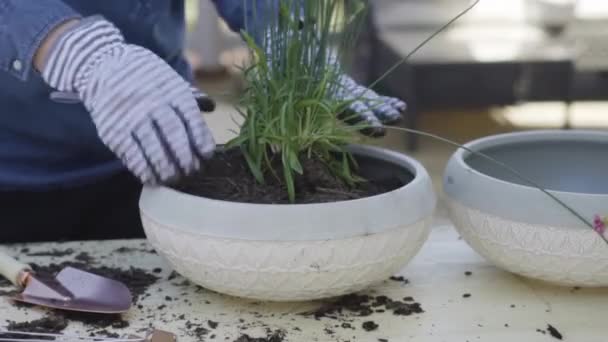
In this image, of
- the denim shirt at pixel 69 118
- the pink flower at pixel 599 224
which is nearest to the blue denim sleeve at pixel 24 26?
the denim shirt at pixel 69 118

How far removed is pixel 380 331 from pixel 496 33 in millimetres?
2885

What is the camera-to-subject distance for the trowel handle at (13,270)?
0.75 metres

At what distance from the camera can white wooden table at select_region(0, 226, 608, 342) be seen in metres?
0.70

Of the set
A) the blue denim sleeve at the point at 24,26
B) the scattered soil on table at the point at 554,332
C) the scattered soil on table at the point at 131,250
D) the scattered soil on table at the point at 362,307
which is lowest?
the scattered soil on table at the point at 131,250

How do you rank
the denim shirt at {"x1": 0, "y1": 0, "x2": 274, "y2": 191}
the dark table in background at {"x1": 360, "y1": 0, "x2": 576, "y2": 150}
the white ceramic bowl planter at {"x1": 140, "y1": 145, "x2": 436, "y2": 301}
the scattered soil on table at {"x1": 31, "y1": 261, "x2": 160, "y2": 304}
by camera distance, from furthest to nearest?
the dark table in background at {"x1": 360, "y1": 0, "x2": 576, "y2": 150}
the denim shirt at {"x1": 0, "y1": 0, "x2": 274, "y2": 191}
the scattered soil on table at {"x1": 31, "y1": 261, "x2": 160, "y2": 304}
the white ceramic bowl planter at {"x1": 140, "y1": 145, "x2": 436, "y2": 301}

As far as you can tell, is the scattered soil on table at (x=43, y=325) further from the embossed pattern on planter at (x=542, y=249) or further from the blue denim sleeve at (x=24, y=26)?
the embossed pattern on planter at (x=542, y=249)

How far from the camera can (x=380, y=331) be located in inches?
27.5

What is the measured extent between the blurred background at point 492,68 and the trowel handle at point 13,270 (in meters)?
2.01

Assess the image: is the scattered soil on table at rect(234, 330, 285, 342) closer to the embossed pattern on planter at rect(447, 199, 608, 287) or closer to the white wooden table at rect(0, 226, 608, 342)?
the white wooden table at rect(0, 226, 608, 342)

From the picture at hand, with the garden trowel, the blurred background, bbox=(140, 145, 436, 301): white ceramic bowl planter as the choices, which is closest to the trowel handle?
the garden trowel

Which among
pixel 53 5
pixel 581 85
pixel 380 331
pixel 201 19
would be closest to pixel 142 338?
pixel 380 331

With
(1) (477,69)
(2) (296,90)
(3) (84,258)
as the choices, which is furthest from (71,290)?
(1) (477,69)

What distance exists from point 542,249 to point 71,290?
1.21ft

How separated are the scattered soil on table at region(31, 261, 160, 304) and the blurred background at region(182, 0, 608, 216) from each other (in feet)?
6.33
